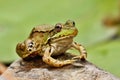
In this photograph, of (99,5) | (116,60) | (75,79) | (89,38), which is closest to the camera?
(75,79)

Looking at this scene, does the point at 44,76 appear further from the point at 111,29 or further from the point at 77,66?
the point at 111,29

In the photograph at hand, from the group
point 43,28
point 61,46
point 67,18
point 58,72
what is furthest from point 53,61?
point 67,18

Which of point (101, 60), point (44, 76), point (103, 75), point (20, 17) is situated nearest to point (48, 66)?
point (44, 76)

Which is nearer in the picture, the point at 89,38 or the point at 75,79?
the point at 75,79

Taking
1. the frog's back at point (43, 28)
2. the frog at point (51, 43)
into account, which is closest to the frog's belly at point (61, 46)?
the frog at point (51, 43)

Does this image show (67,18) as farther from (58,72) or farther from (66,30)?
(58,72)

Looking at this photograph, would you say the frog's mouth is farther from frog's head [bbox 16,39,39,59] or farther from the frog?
frog's head [bbox 16,39,39,59]

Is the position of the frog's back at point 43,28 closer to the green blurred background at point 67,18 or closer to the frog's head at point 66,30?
the frog's head at point 66,30
